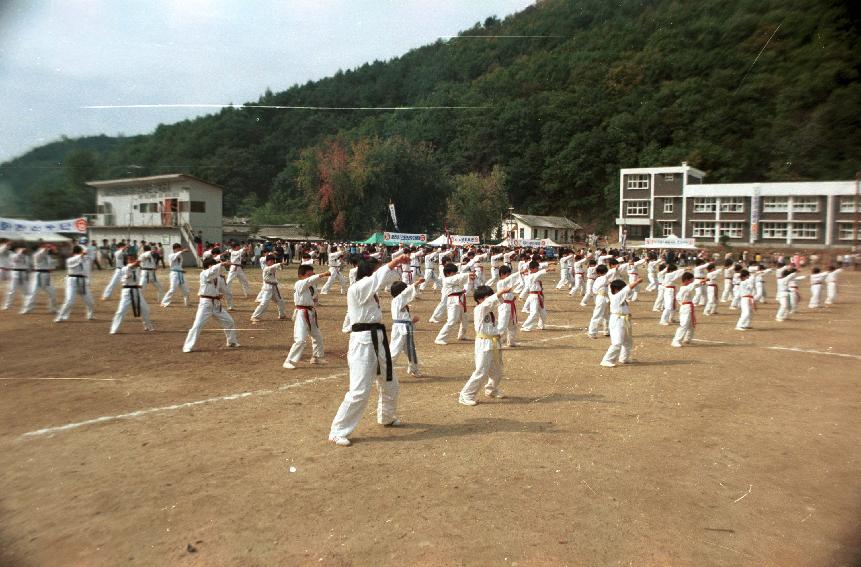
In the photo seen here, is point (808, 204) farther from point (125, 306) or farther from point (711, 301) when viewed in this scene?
point (711, 301)

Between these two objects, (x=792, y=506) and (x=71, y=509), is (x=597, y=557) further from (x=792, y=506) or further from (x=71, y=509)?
(x=71, y=509)

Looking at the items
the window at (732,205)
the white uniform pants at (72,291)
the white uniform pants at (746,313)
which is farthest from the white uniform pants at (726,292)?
the white uniform pants at (72,291)

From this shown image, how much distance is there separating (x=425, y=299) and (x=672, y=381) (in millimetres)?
13970

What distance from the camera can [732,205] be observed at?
450cm

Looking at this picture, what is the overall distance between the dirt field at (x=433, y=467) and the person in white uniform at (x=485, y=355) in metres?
0.26

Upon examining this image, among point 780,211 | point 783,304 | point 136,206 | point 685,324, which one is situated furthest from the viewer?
point 783,304

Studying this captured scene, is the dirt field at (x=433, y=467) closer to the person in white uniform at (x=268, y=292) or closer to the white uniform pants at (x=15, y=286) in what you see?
the white uniform pants at (x=15, y=286)

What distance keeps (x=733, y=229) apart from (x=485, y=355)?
12.8 feet

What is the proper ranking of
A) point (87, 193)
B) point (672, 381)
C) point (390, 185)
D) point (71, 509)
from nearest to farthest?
point (87, 193), point (71, 509), point (672, 381), point (390, 185)

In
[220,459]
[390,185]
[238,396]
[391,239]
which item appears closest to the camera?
[220,459]

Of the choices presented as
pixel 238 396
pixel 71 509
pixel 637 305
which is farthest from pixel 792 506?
pixel 637 305

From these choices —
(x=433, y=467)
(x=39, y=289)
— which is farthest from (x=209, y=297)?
(x=39, y=289)

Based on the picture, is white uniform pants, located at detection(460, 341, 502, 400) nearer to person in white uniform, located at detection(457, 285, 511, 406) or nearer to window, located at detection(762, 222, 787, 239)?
person in white uniform, located at detection(457, 285, 511, 406)

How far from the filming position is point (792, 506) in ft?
14.9
